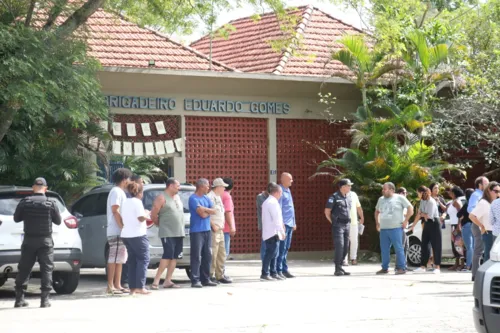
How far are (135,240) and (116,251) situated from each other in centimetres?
69

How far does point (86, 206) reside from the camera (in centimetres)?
1864

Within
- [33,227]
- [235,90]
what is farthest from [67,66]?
[235,90]

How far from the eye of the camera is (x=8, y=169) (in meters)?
19.8

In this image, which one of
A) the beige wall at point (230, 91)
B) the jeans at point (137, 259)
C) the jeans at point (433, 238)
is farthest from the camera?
the beige wall at point (230, 91)

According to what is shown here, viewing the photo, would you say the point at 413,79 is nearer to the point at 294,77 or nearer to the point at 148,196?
the point at 294,77

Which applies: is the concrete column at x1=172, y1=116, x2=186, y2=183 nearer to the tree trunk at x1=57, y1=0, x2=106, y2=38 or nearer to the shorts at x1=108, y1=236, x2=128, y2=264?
the tree trunk at x1=57, y1=0, x2=106, y2=38

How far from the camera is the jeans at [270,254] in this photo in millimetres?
18141

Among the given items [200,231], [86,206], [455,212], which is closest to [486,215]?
[200,231]

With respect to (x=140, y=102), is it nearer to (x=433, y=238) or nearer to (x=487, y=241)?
(x=433, y=238)

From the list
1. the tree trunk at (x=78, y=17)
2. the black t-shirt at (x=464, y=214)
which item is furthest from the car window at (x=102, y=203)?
the black t-shirt at (x=464, y=214)

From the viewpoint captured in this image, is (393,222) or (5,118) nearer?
(5,118)

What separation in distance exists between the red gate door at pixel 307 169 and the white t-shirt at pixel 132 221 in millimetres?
11338

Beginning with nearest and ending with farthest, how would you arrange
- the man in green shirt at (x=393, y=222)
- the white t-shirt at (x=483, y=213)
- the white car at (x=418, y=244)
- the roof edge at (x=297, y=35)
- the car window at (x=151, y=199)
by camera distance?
the white t-shirt at (x=483, y=213) < the car window at (x=151, y=199) < the man in green shirt at (x=393, y=222) < the white car at (x=418, y=244) < the roof edge at (x=297, y=35)

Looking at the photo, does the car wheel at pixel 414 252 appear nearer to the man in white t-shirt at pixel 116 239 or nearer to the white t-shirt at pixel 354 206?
the white t-shirt at pixel 354 206
